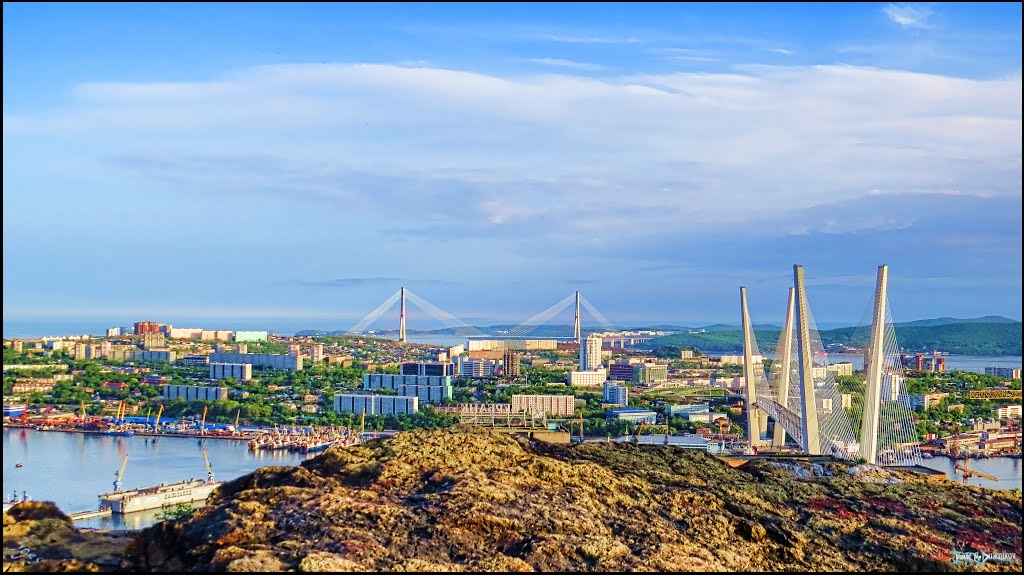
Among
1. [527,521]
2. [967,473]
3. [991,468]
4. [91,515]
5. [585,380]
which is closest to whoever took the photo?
[527,521]

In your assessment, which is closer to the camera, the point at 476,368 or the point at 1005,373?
the point at 1005,373

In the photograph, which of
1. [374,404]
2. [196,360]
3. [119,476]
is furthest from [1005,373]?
[196,360]

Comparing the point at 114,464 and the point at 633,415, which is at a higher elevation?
the point at 633,415

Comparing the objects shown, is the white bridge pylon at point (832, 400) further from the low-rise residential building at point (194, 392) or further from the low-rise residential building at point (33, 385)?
the low-rise residential building at point (33, 385)

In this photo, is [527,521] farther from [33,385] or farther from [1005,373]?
[1005,373]

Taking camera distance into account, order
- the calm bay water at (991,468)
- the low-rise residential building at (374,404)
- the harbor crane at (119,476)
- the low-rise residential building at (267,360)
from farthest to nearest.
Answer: the low-rise residential building at (267,360) < the low-rise residential building at (374,404) < the calm bay water at (991,468) < the harbor crane at (119,476)

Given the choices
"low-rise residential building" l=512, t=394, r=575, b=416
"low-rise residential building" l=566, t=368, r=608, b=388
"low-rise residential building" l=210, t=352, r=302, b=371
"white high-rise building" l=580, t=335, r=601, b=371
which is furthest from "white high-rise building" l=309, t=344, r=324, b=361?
"low-rise residential building" l=512, t=394, r=575, b=416

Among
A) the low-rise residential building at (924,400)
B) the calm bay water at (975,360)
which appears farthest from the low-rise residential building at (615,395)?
the calm bay water at (975,360)
